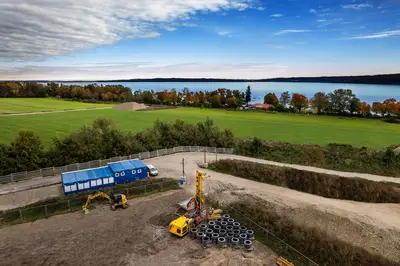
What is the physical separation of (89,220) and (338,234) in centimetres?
2308

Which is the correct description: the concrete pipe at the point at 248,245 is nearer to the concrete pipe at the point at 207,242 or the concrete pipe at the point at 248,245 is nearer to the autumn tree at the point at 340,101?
the concrete pipe at the point at 207,242

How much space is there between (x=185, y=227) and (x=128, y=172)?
45.5ft

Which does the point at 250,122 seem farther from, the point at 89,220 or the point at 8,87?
the point at 8,87

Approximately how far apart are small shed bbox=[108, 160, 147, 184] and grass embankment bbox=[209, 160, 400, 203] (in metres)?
10.5

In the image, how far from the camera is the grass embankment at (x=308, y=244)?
70.4 feet

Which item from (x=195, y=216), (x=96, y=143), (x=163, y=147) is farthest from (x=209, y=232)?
(x=163, y=147)

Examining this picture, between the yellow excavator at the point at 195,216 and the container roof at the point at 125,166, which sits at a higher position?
the container roof at the point at 125,166

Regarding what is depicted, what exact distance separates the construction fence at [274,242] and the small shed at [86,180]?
1586 centimetres

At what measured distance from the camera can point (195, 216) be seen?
85.2 feet

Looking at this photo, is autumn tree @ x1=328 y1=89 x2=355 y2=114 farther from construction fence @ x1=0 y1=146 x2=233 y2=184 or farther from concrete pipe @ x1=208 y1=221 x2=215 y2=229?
concrete pipe @ x1=208 y1=221 x2=215 y2=229

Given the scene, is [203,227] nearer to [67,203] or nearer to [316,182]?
[67,203]

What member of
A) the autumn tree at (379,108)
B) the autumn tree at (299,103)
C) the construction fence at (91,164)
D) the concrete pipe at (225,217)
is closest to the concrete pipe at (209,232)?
the concrete pipe at (225,217)

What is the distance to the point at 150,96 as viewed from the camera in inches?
5177

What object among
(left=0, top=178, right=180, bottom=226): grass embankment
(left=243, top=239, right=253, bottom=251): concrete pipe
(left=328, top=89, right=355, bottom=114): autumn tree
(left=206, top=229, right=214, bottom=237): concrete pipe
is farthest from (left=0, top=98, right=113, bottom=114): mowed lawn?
(left=328, top=89, right=355, bottom=114): autumn tree
